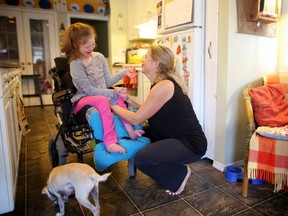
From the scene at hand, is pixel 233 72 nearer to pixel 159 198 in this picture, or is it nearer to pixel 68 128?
pixel 159 198

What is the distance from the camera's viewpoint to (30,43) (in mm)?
4969

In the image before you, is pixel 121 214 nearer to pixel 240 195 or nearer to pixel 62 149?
pixel 62 149

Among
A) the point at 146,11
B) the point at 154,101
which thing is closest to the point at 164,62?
the point at 154,101

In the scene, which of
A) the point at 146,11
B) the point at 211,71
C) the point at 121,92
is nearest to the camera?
the point at 121,92

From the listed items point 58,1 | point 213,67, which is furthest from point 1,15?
point 213,67

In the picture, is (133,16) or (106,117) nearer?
(106,117)

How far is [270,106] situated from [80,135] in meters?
1.38

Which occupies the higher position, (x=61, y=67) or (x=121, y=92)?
(x=61, y=67)

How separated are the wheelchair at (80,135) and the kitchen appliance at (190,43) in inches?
28.7

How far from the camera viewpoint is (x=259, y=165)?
4.78ft

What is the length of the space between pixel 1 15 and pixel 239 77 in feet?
16.3

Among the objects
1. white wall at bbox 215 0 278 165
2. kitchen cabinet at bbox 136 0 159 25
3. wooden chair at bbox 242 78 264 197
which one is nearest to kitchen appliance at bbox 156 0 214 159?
white wall at bbox 215 0 278 165

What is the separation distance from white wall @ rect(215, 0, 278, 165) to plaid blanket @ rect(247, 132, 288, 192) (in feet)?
1.38

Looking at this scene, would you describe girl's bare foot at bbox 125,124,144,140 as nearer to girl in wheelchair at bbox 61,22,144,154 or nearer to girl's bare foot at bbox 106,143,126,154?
girl in wheelchair at bbox 61,22,144,154
